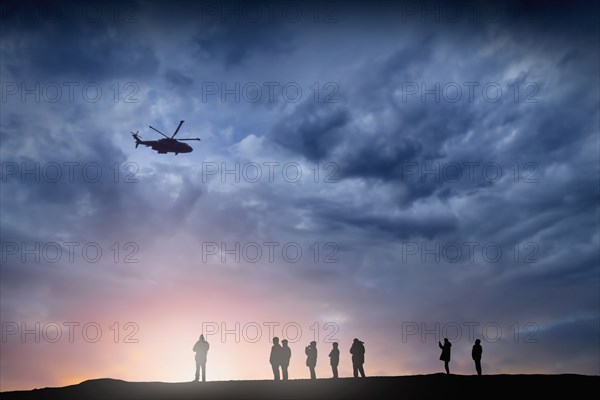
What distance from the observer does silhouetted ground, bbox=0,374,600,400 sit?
77.7ft

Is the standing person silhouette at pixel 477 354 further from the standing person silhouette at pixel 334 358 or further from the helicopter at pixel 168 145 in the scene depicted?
the helicopter at pixel 168 145

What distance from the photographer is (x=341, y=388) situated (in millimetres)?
24641

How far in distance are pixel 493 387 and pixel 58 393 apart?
811 inches

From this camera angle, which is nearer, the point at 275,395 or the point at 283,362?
the point at 275,395

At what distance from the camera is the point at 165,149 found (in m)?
58.2

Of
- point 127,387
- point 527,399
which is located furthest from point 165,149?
point 527,399

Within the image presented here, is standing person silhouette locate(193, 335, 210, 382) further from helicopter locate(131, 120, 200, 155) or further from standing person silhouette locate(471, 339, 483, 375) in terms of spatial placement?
helicopter locate(131, 120, 200, 155)

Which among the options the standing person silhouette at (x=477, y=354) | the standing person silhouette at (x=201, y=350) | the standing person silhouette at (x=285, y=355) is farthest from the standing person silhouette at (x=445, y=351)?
the standing person silhouette at (x=201, y=350)

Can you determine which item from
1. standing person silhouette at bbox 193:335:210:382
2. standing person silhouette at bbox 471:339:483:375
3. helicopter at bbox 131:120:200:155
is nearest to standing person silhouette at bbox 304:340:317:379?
standing person silhouette at bbox 193:335:210:382

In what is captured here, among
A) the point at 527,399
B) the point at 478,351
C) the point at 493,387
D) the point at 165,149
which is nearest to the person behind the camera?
the point at 527,399

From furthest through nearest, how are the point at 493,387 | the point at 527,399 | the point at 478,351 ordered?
the point at 478,351
the point at 493,387
the point at 527,399

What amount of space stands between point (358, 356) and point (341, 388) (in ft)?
7.37

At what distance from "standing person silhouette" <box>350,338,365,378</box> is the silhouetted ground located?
1.80ft

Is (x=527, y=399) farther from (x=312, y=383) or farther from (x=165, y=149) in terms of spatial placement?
(x=165, y=149)
